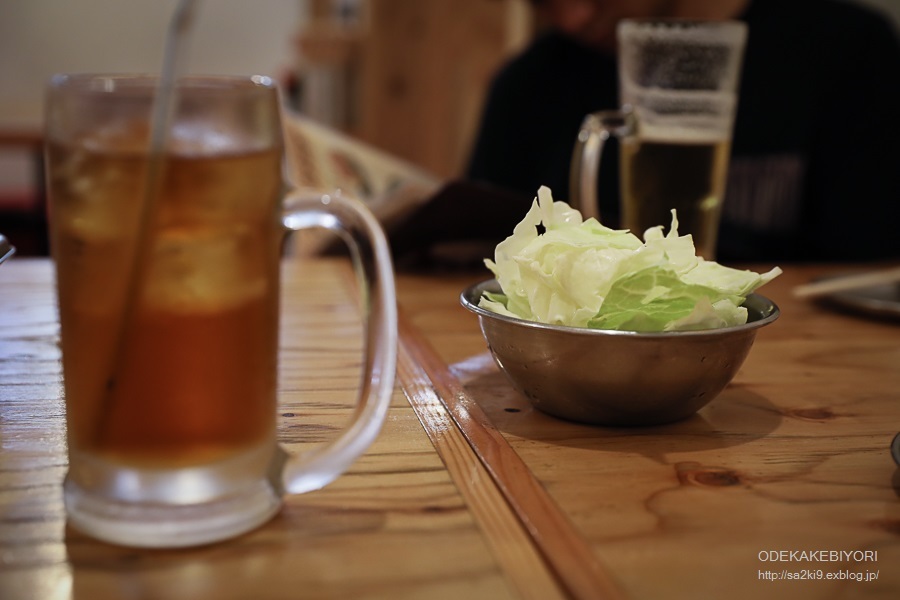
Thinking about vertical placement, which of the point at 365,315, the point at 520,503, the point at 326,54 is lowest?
the point at 326,54

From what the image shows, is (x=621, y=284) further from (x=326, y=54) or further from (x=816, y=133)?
(x=326, y=54)

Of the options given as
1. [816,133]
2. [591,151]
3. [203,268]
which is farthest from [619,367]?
[816,133]

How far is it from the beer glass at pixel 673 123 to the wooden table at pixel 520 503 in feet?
1.24

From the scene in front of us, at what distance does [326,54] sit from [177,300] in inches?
164

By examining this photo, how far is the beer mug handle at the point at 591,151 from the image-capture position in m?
1.13

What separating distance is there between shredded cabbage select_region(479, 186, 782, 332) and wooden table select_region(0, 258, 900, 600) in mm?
82

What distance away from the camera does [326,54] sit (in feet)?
14.5

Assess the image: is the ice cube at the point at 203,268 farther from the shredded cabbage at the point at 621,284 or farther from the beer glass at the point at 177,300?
the shredded cabbage at the point at 621,284

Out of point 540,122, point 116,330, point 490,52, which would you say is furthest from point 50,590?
point 490,52

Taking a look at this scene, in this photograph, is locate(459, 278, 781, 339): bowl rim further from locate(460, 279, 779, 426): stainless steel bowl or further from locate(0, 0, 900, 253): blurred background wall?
locate(0, 0, 900, 253): blurred background wall

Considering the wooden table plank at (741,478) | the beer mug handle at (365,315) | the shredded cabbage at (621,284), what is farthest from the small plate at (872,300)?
the beer mug handle at (365,315)

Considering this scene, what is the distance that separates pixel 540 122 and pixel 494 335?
5.96 feet

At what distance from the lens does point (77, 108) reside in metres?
0.45

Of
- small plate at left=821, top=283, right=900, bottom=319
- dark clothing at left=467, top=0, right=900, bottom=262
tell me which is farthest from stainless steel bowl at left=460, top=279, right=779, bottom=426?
dark clothing at left=467, top=0, right=900, bottom=262
